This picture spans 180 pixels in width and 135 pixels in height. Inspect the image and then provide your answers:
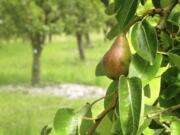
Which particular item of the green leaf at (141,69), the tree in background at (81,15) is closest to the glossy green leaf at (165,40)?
the green leaf at (141,69)

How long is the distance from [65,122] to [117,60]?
0.13m

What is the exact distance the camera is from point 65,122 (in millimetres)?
819

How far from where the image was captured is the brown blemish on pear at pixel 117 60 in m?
0.76

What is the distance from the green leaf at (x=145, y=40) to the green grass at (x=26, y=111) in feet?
21.7

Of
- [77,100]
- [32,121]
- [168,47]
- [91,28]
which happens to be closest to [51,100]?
[77,100]

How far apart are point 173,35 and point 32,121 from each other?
8145 millimetres

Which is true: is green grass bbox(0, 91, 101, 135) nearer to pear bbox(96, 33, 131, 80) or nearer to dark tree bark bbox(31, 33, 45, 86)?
dark tree bark bbox(31, 33, 45, 86)

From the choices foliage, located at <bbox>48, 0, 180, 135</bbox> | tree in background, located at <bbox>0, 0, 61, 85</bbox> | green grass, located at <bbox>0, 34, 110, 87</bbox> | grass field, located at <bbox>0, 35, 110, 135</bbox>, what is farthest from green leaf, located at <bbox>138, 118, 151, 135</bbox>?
tree in background, located at <bbox>0, 0, 61, 85</bbox>

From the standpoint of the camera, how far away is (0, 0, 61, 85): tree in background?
1232 cm

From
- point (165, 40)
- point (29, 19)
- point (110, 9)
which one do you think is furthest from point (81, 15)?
point (165, 40)

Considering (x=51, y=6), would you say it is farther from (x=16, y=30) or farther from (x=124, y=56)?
(x=124, y=56)

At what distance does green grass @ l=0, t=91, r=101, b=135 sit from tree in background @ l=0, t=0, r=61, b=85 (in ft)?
5.00

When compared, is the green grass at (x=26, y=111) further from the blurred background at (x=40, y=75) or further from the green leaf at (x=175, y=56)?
the green leaf at (x=175, y=56)

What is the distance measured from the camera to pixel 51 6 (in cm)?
1274
